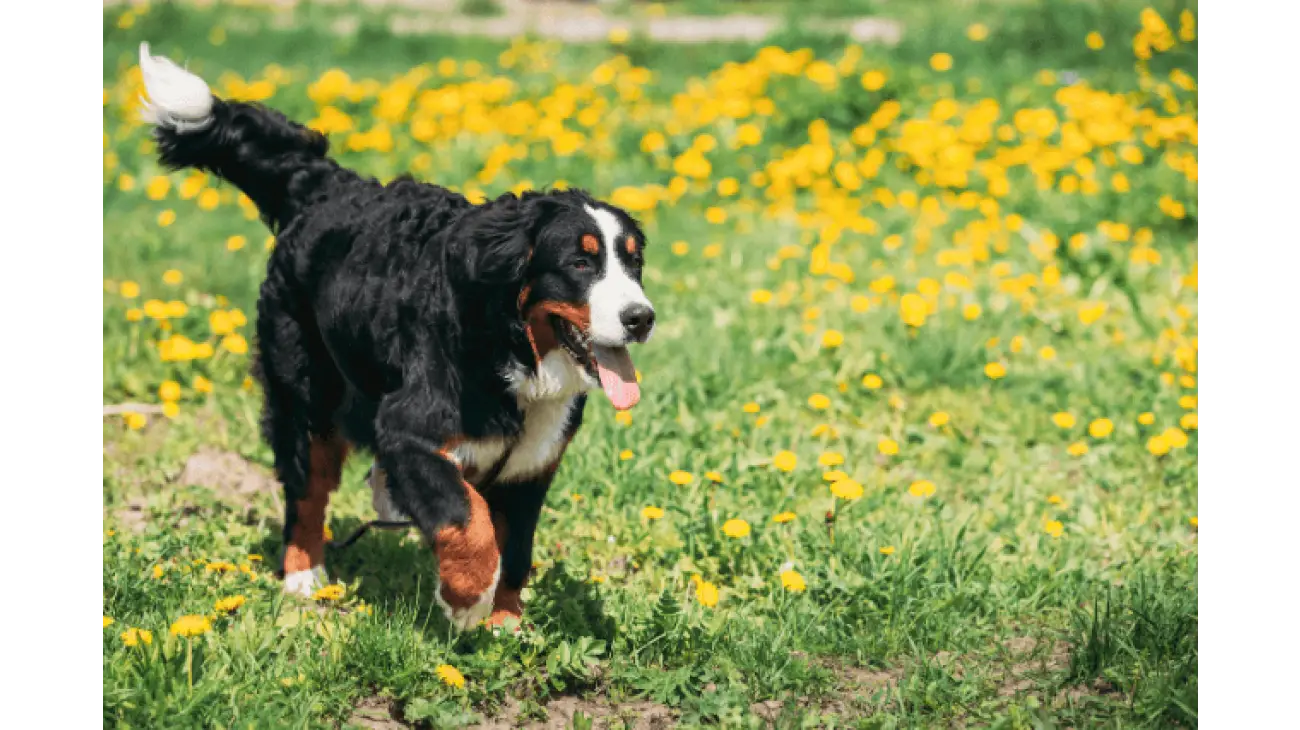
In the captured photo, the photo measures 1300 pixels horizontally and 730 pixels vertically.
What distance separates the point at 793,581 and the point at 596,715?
0.70 metres

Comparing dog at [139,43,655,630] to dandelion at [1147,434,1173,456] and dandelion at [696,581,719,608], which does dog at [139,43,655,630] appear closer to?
dandelion at [696,581,719,608]

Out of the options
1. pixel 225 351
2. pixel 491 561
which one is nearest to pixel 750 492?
pixel 491 561

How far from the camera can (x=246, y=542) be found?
432cm

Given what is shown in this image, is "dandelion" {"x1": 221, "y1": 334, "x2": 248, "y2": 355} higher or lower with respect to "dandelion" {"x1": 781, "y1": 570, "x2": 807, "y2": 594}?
higher

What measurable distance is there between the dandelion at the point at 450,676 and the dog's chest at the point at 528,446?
509 millimetres

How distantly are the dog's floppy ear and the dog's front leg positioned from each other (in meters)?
0.39

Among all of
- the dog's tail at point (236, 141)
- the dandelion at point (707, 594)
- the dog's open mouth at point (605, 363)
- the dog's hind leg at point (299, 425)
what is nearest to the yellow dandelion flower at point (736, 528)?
the dandelion at point (707, 594)

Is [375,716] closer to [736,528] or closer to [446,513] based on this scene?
[446,513]

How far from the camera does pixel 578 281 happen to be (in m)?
3.26

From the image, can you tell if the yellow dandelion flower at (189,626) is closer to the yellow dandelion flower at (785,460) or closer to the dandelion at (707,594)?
the dandelion at (707,594)

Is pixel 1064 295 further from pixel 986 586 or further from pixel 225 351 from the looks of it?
pixel 225 351

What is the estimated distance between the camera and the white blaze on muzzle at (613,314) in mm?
3164

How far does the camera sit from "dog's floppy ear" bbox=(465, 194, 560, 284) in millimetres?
3312

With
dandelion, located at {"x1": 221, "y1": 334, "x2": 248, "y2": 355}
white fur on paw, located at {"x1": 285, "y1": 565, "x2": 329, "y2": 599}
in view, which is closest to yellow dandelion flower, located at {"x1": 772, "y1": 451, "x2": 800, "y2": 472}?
white fur on paw, located at {"x1": 285, "y1": 565, "x2": 329, "y2": 599}
